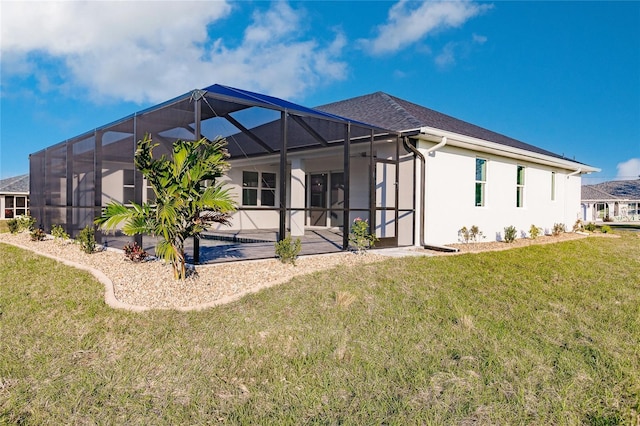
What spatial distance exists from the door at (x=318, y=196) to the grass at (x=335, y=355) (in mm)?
7983

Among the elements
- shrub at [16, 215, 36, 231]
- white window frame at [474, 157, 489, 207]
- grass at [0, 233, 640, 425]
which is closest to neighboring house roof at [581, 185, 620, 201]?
white window frame at [474, 157, 489, 207]

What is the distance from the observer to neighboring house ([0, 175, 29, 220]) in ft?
84.5

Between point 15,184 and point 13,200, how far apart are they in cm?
164

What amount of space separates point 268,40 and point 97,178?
9608 millimetres

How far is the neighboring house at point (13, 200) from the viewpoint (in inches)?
1014

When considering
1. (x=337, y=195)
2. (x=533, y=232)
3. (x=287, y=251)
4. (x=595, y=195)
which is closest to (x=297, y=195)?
(x=337, y=195)

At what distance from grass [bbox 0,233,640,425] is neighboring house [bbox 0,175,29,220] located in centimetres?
2486

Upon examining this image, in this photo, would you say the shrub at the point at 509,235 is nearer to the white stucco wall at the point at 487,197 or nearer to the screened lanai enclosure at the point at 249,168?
the white stucco wall at the point at 487,197

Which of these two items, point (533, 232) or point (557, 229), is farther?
point (557, 229)

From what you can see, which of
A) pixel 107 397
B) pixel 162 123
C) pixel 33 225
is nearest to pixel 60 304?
pixel 107 397

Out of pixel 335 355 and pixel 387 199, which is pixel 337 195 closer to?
pixel 387 199

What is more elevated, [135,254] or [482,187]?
[482,187]

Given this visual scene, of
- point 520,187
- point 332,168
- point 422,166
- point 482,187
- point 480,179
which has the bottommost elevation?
point 482,187

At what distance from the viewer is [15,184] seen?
2711cm
